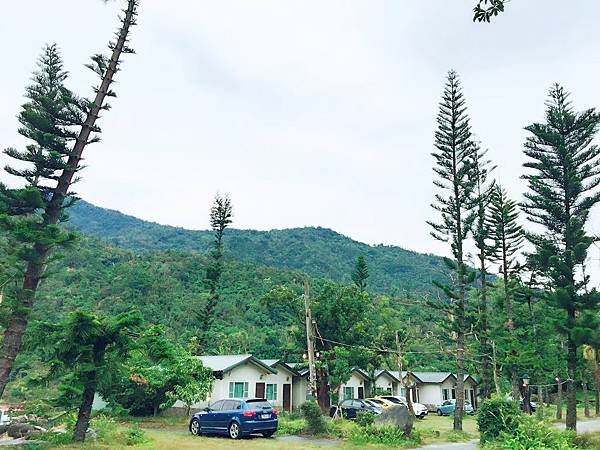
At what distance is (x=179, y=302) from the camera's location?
5444 cm

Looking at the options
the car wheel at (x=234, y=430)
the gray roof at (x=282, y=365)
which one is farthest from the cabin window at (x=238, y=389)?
the car wheel at (x=234, y=430)

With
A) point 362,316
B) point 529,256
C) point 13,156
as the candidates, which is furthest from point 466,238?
point 13,156

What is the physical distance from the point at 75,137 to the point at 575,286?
1972 centimetres

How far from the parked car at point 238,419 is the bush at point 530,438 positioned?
6.79 meters

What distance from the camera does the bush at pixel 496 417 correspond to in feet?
47.9

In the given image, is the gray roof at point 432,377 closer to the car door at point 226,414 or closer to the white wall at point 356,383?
the white wall at point 356,383

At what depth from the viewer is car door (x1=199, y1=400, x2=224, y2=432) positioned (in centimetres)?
1653

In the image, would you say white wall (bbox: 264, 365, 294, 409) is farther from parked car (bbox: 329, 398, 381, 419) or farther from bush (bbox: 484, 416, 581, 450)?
bush (bbox: 484, 416, 581, 450)

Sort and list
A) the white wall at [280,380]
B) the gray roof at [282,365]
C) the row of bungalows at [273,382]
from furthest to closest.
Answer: the gray roof at [282,365], the white wall at [280,380], the row of bungalows at [273,382]

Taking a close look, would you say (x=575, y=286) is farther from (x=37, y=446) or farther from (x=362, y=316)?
(x=37, y=446)

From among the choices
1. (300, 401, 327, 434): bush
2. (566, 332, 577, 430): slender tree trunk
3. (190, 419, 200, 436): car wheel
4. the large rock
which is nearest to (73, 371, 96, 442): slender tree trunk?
(190, 419, 200, 436): car wheel

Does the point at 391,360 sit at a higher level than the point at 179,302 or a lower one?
lower

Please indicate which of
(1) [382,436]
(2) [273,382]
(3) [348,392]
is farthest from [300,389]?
(1) [382,436]

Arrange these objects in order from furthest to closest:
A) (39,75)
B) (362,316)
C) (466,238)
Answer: (362,316) → (466,238) → (39,75)
